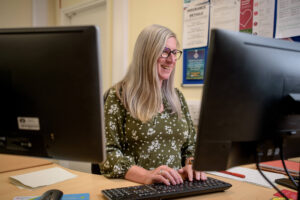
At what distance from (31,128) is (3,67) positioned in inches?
6.3

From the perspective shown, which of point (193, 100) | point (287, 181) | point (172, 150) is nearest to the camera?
point (287, 181)

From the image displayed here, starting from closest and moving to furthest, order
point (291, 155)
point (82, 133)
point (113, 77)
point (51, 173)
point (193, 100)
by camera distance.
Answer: point (82, 133) < point (291, 155) < point (51, 173) < point (193, 100) < point (113, 77)

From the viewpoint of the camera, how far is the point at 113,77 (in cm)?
250

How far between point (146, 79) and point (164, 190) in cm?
67

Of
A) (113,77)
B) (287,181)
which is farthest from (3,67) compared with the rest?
(113,77)

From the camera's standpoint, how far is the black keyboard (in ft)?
2.58

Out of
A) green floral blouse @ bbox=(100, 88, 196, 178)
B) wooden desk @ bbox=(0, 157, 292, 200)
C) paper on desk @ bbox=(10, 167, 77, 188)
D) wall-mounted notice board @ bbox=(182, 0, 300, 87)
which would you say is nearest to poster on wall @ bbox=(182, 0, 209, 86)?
wall-mounted notice board @ bbox=(182, 0, 300, 87)

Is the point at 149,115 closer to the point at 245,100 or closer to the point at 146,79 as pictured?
the point at 146,79

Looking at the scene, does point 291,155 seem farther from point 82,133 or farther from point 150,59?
point 150,59

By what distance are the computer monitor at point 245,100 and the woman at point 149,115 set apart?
652 mm

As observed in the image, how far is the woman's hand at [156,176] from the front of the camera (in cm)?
92

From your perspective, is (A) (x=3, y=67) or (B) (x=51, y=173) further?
(B) (x=51, y=173)

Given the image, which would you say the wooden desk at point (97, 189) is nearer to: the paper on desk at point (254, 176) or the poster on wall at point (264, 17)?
the paper on desk at point (254, 176)

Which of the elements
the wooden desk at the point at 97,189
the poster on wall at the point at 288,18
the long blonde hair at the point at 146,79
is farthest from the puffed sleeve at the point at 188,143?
the poster on wall at the point at 288,18
